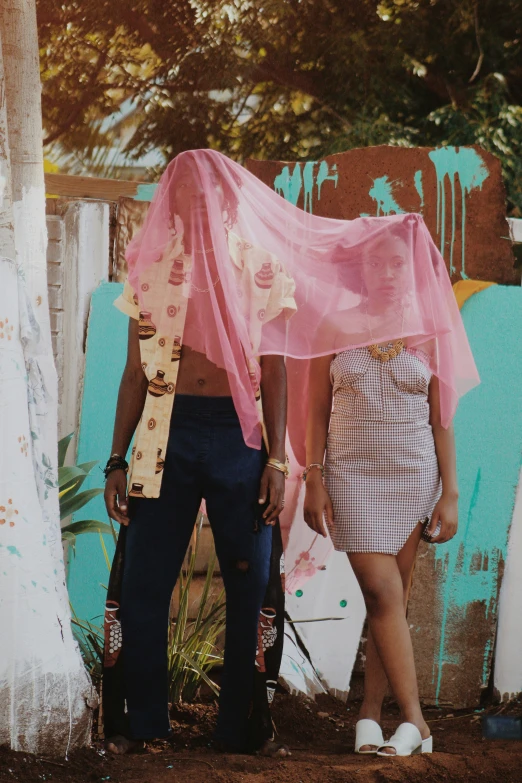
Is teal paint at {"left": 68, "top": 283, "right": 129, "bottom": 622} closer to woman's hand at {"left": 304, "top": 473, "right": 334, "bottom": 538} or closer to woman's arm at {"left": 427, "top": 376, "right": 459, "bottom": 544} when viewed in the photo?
woman's hand at {"left": 304, "top": 473, "right": 334, "bottom": 538}

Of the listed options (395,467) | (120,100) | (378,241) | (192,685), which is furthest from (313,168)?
(120,100)

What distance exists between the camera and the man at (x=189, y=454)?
3047 mm

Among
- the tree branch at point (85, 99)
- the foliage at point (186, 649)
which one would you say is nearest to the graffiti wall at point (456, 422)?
the foliage at point (186, 649)

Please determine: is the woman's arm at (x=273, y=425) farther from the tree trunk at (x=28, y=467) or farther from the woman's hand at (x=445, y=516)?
the tree trunk at (x=28, y=467)

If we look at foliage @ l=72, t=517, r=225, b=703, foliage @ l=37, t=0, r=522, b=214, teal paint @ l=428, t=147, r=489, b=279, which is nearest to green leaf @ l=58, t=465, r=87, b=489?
foliage @ l=72, t=517, r=225, b=703

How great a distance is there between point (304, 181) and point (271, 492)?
1.86 meters

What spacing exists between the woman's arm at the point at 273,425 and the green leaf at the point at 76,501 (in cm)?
104

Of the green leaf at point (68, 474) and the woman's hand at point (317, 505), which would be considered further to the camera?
the green leaf at point (68, 474)

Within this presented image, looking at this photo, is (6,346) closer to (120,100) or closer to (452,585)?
(452,585)

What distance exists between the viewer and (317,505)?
130 inches

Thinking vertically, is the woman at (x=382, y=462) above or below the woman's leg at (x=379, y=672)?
above

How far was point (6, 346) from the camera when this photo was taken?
2891 mm

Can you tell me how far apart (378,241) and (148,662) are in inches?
65.0

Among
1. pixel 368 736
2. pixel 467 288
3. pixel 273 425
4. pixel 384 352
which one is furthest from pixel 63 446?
pixel 467 288
